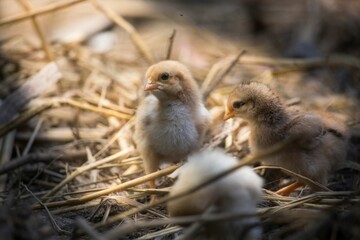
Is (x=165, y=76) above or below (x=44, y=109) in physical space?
above

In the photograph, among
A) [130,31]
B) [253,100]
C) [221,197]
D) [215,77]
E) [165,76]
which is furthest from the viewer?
[130,31]

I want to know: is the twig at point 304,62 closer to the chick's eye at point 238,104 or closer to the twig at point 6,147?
the chick's eye at point 238,104

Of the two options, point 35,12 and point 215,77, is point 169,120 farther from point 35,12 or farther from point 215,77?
point 35,12

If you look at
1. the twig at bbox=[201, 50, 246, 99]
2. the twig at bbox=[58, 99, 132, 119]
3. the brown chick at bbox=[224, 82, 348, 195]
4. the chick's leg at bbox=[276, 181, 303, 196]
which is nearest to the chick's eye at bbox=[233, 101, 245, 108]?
the brown chick at bbox=[224, 82, 348, 195]

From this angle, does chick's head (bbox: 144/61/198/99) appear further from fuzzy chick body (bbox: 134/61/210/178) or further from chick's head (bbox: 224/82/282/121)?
chick's head (bbox: 224/82/282/121)

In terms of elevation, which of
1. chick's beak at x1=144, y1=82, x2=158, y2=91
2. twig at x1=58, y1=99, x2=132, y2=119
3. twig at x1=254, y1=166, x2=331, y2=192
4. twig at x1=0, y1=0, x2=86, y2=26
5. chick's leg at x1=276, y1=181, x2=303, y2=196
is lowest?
chick's leg at x1=276, y1=181, x2=303, y2=196

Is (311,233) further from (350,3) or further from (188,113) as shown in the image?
(350,3)

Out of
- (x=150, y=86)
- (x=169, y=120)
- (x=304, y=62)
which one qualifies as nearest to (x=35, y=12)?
(x=150, y=86)

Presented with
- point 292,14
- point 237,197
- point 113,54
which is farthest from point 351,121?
point 292,14
